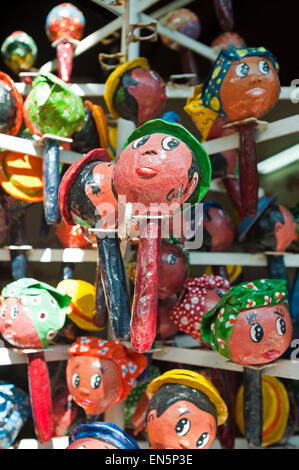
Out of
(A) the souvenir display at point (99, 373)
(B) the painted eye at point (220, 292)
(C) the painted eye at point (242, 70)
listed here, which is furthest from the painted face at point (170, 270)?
(C) the painted eye at point (242, 70)

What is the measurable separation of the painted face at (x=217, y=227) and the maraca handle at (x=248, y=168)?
1.09 ft

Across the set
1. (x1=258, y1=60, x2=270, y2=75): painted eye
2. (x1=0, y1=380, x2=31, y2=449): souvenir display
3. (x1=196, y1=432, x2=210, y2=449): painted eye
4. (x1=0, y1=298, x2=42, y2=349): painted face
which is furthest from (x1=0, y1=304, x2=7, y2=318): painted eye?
(x1=258, y1=60, x2=270, y2=75): painted eye

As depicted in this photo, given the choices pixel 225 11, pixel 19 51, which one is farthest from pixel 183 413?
pixel 225 11

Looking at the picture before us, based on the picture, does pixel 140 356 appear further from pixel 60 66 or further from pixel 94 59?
pixel 94 59

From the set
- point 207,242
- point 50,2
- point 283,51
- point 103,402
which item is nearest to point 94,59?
point 50,2

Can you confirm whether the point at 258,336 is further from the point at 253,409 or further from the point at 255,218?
the point at 255,218

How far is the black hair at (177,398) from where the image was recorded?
49.3 inches

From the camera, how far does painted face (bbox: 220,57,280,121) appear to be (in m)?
1.37

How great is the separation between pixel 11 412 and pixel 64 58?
123 cm

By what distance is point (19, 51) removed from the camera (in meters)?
1.93

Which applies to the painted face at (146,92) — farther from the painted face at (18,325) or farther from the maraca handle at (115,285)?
the painted face at (18,325)

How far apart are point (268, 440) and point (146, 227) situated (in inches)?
37.7

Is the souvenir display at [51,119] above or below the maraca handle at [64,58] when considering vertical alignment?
below

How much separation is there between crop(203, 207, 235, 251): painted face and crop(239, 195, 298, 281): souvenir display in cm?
8
